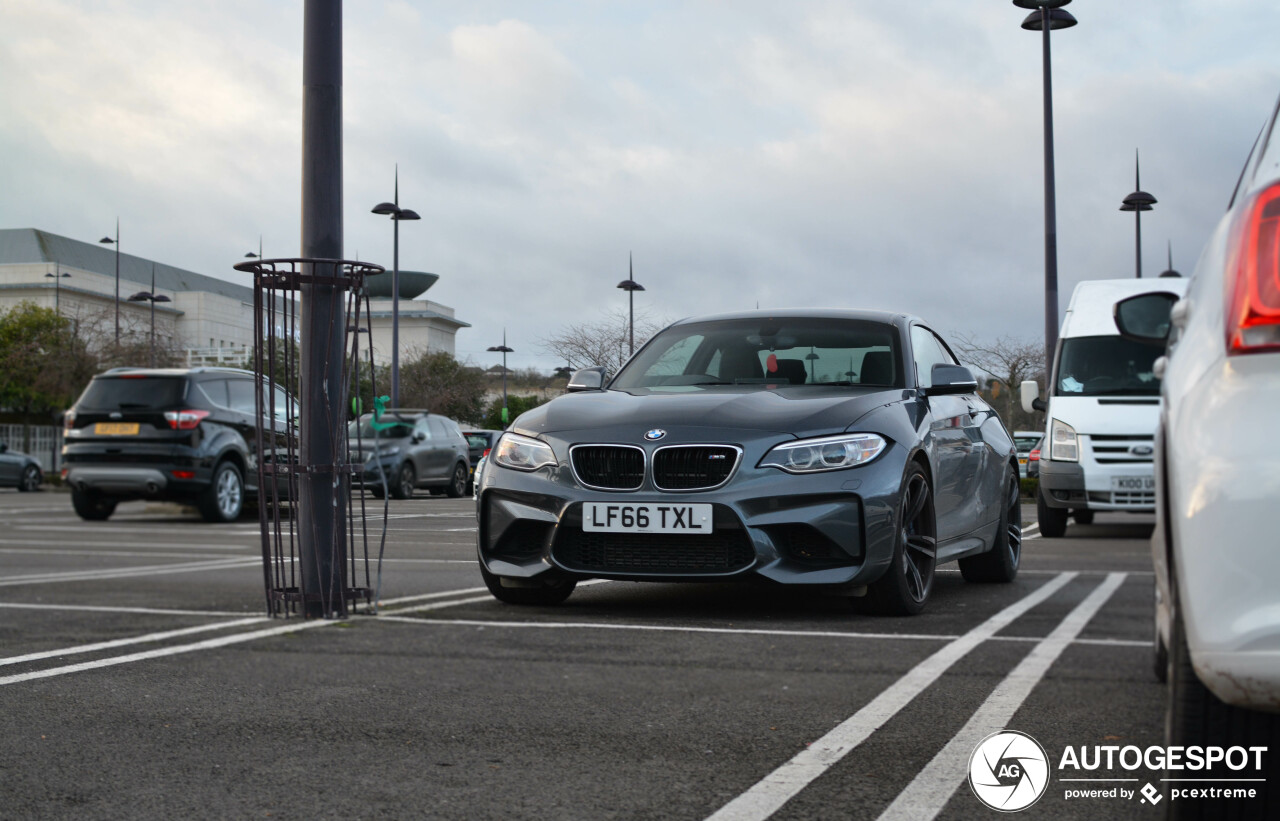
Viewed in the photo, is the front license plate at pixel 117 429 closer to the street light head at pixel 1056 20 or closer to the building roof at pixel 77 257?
the street light head at pixel 1056 20

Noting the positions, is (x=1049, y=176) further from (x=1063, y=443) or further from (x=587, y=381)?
(x=587, y=381)

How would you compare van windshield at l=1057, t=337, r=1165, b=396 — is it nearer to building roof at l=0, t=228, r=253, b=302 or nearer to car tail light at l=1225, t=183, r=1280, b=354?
car tail light at l=1225, t=183, r=1280, b=354

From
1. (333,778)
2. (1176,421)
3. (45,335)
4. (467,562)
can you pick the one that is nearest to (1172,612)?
(1176,421)

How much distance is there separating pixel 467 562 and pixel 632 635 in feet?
13.8

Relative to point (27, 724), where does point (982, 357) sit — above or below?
above

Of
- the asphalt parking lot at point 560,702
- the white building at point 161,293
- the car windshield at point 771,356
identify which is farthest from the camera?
the white building at point 161,293

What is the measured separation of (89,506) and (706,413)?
12.4 metres

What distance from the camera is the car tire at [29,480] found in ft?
105

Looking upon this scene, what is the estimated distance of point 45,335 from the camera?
54562 mm

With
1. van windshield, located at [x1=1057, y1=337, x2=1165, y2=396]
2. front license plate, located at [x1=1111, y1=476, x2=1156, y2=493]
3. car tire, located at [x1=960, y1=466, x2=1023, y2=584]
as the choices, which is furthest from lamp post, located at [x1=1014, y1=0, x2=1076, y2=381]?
car tire, located at [x1=960, y1=466, x2=1023, y2=584]

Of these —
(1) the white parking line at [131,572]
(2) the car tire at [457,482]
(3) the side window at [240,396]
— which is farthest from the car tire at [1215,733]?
(2) the car tire at [457,482]

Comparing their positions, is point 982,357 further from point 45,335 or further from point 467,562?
point 467,562

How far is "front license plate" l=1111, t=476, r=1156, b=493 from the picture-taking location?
43.1 ft

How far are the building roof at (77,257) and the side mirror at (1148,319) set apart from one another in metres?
97.3
